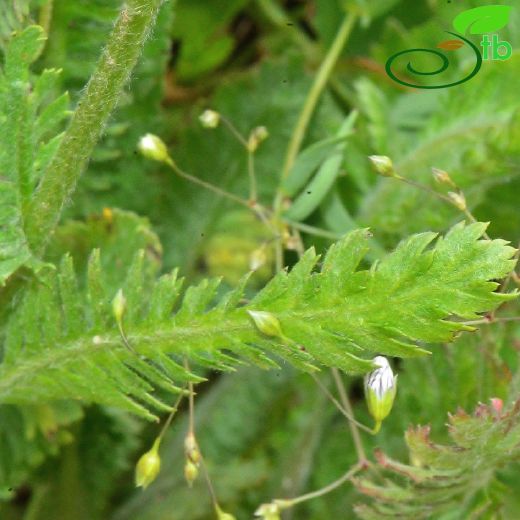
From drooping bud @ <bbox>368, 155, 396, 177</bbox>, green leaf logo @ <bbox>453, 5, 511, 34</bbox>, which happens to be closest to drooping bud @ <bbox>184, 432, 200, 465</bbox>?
drooping bud @ <bbox>368, 155, 396, 177</bbox>

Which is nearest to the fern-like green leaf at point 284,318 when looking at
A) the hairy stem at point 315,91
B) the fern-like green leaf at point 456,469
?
the fern-like green leaf at point 456,469

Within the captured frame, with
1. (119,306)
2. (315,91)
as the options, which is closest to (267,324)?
(119,306)

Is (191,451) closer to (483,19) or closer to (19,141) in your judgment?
(19,141)

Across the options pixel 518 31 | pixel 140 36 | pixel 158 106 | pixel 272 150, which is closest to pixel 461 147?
pixel 518 31

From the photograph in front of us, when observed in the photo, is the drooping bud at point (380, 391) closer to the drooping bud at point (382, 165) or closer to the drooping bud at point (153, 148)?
the drooping bud at point (382, 165)

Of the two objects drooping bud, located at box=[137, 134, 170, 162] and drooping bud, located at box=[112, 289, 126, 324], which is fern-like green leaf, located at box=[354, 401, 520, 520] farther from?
drooping bud, located at box=[137, 134, 170, 162]

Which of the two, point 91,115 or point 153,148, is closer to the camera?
point 91,115

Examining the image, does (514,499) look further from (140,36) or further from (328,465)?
(140,36)
